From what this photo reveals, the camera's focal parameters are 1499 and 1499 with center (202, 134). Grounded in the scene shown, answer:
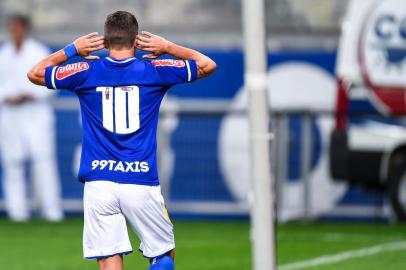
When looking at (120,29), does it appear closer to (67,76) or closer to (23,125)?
(67,76)

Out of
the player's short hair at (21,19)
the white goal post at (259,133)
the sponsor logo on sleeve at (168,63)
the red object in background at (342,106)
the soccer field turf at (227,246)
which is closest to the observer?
the white goal post at (259,133)

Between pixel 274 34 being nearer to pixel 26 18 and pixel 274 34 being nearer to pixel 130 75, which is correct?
pixel 26 18

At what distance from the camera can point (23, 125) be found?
18.0m

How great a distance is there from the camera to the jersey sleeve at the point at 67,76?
891 cm

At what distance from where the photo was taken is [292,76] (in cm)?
1817

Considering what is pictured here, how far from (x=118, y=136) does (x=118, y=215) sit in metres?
0.47

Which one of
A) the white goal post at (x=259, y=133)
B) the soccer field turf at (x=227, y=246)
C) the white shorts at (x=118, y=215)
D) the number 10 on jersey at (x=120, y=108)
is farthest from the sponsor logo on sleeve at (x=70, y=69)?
the soccer field turf at (x=227, y=246)

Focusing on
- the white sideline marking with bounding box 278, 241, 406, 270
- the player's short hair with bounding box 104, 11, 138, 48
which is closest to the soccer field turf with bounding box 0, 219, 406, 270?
the white sideline marking with bounding box 278, 241, 406, 270

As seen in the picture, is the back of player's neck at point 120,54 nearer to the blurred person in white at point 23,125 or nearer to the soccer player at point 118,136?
the soccer player at point 118,136

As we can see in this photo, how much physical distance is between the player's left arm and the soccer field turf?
439cm

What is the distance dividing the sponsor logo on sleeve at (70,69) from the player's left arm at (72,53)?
57 mm

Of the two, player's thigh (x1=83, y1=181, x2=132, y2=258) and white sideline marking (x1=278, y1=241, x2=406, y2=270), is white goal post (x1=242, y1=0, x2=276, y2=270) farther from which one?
white sideline marking (x1=278, y1=241, x2=406, y2=270)

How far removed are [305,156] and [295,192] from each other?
474mm

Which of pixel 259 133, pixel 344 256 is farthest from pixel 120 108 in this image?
pixel 344 256
